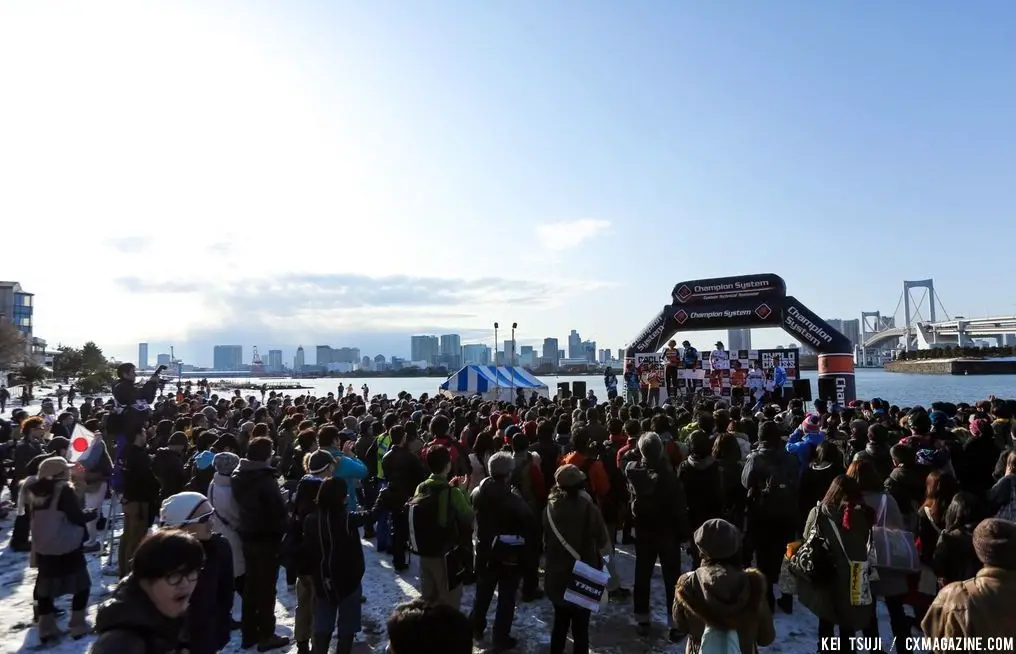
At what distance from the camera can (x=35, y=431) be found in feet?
28.2

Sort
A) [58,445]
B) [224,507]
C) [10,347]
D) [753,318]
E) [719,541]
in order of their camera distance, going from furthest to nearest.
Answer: [10,347]
[753,318]
[58,445]
[224,507]
[719,541]

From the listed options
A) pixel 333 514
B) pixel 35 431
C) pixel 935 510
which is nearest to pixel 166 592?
pixel 333 514

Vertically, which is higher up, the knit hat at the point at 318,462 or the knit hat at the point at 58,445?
the knit hat at the point at 318,462

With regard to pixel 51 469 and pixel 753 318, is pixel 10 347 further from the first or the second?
pixel 753 318

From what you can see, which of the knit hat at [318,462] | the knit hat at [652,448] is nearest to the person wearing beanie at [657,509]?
the knit hat at [652,448]

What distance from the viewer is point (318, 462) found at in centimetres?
476

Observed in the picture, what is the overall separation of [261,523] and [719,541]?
3691 millimetres

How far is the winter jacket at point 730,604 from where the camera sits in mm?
2734

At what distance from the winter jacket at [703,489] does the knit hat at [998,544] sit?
2.73m

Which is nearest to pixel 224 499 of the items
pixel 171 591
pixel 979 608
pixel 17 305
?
pixel 171 591

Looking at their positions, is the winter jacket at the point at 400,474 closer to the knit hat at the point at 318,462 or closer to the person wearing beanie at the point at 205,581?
the knit hat at the point at 318,462

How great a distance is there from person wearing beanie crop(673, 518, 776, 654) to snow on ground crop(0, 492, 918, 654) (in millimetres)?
2342

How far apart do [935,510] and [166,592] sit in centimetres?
490

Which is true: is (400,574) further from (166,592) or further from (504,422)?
(166,592)
